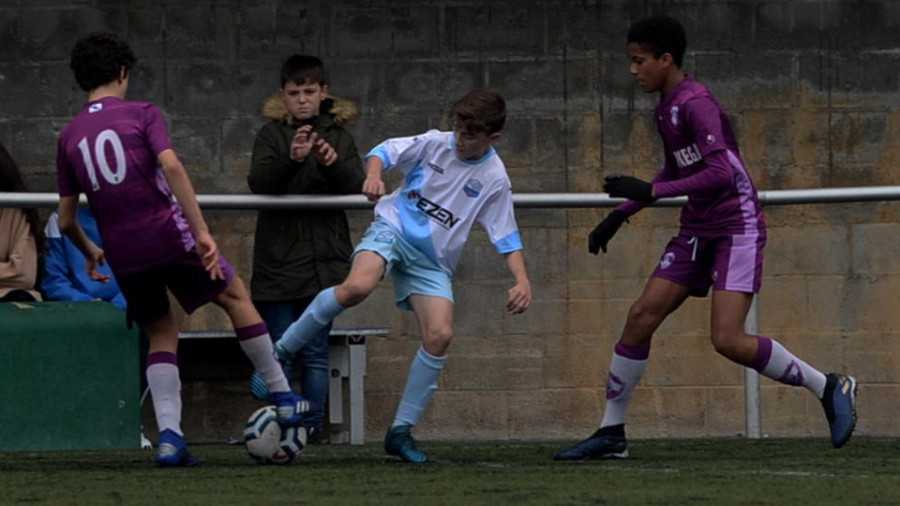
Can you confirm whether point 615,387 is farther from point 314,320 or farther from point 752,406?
point 752,406

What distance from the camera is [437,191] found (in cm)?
729

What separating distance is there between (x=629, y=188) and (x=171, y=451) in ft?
5.79

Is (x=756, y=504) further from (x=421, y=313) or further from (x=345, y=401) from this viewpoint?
(x=345, y=401)

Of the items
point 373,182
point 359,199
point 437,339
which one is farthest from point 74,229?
point 359,199

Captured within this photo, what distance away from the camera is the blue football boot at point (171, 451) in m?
6.85

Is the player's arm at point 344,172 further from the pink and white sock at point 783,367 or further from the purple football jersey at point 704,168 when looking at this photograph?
the pink and white sock at point 783,367

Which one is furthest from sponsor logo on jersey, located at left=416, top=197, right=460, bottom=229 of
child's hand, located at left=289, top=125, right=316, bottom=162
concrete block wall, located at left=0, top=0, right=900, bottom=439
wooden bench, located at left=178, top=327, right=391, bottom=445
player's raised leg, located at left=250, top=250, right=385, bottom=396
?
concrete block wall, located at left=0, top=0, right=900, bottom=439

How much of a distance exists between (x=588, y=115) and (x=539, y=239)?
65 cm

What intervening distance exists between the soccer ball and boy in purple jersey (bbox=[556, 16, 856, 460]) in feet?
3.28

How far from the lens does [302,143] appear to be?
7.75 m

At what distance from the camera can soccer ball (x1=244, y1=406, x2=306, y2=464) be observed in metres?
6.91

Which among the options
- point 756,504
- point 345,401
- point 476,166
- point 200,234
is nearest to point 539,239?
point 345,401

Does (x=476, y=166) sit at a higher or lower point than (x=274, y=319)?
higher

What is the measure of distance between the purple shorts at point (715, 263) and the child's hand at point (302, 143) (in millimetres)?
1378
